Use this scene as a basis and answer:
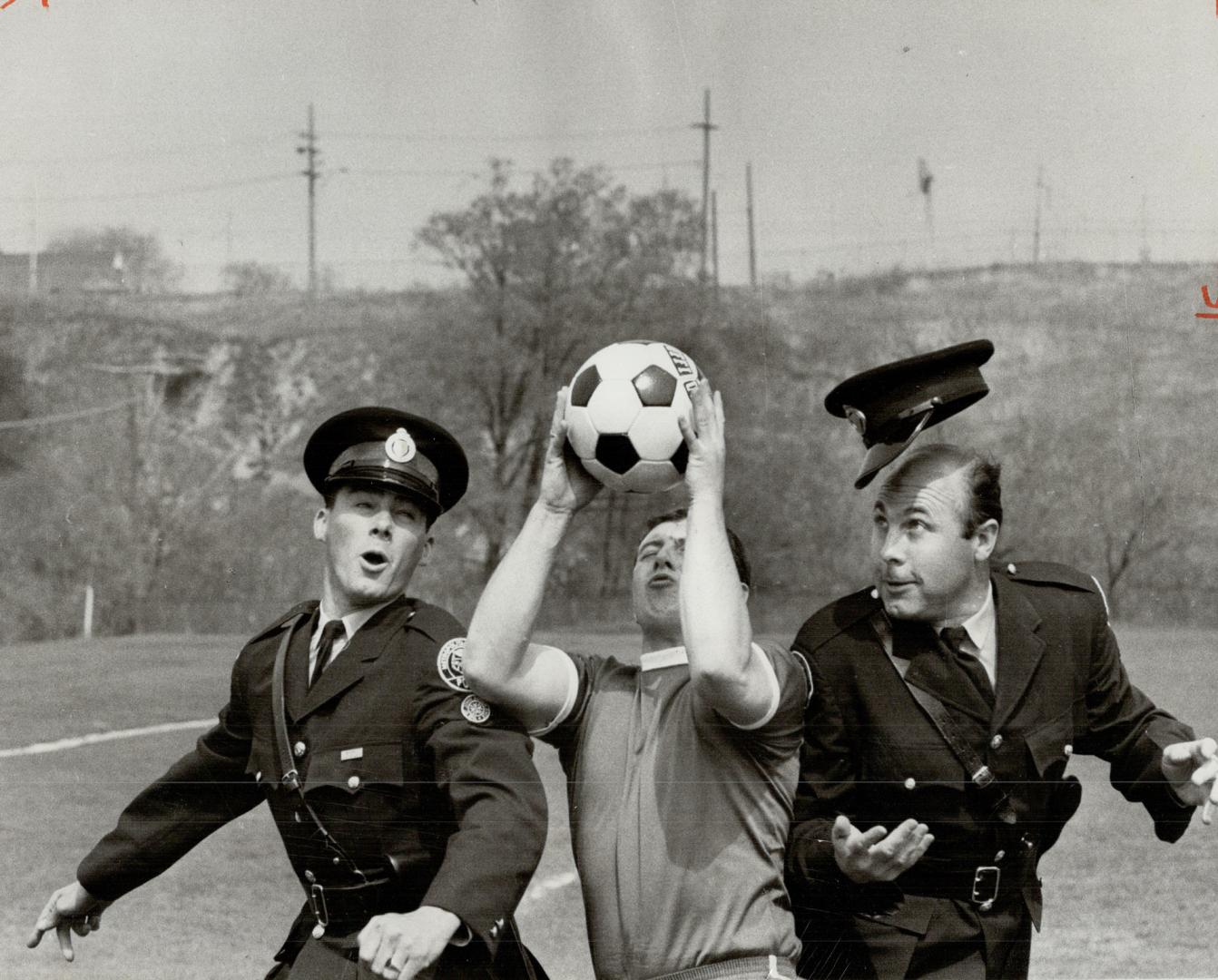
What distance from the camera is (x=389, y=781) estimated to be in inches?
120

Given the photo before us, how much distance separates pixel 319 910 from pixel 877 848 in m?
1.14

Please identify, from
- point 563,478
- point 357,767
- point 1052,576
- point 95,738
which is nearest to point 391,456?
point 563,478

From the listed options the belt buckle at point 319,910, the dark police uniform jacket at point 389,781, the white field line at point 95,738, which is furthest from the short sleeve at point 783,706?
the white field line at point 95,738

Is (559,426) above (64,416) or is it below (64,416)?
below

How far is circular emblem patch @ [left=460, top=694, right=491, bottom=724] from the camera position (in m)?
3.01

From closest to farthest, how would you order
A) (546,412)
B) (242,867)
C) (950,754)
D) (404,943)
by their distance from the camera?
(404,943), (950,754), (242,867), (546,412)

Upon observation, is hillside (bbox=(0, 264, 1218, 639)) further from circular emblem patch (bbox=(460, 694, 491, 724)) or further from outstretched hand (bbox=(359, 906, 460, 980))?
outstretched hand (bbox=(359, 906, 460, 980))

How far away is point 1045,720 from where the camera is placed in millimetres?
3191

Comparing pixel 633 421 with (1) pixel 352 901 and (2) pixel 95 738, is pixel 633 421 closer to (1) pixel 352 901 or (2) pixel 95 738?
(1) pixel 352 901

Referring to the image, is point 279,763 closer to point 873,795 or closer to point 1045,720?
point 873,795

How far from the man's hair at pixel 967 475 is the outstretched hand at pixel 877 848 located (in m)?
0.71

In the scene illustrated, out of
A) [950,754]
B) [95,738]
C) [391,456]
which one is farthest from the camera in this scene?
[95,738]

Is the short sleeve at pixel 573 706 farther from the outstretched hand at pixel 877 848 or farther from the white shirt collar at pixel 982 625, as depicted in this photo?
the white shirt collar at pixel 982 625

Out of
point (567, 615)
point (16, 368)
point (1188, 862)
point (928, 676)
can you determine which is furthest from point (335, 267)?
point (928, 676)
